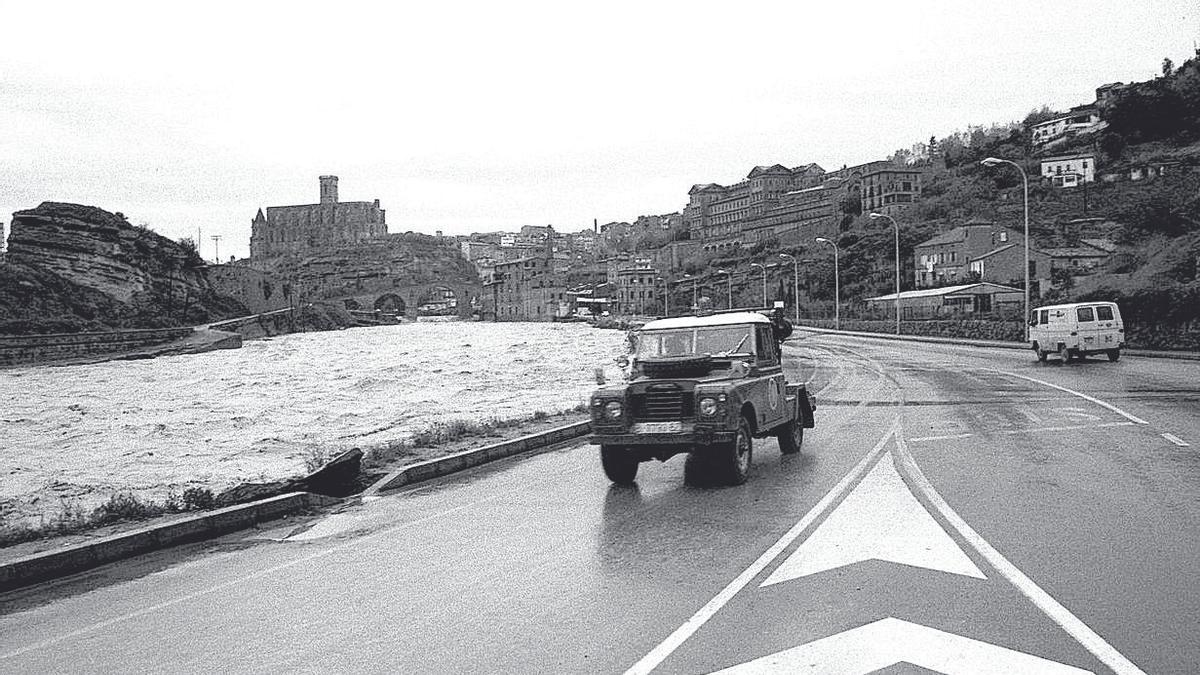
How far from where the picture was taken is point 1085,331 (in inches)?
1329

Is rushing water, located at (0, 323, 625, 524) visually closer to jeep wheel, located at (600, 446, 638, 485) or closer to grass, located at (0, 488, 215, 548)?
grass, located at (0, 488, 215, 548)

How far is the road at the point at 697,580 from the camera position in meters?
5.63

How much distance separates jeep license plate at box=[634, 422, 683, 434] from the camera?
11297 millimetres

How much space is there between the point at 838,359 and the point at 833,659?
37.4m

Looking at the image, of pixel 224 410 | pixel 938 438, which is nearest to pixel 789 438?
pixel 938 438

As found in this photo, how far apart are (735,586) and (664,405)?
4655mm

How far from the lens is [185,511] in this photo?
10.8m

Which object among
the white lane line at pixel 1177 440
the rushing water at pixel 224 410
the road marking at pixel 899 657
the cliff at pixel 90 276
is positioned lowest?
the rushing water at pixel 224 410

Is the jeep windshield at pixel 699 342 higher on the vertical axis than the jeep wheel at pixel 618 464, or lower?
higher

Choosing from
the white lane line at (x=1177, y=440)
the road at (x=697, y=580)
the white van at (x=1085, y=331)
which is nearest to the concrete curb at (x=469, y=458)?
the road at (x=697, y=580)

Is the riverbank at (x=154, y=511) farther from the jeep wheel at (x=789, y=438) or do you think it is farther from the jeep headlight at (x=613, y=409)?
the jeep wheel at (x=789, y=438)

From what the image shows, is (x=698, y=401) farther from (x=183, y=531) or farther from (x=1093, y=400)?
(x=1093, y=400)

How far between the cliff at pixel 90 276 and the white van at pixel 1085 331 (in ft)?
210

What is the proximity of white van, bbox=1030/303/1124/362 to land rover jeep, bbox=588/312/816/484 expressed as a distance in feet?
79.1
